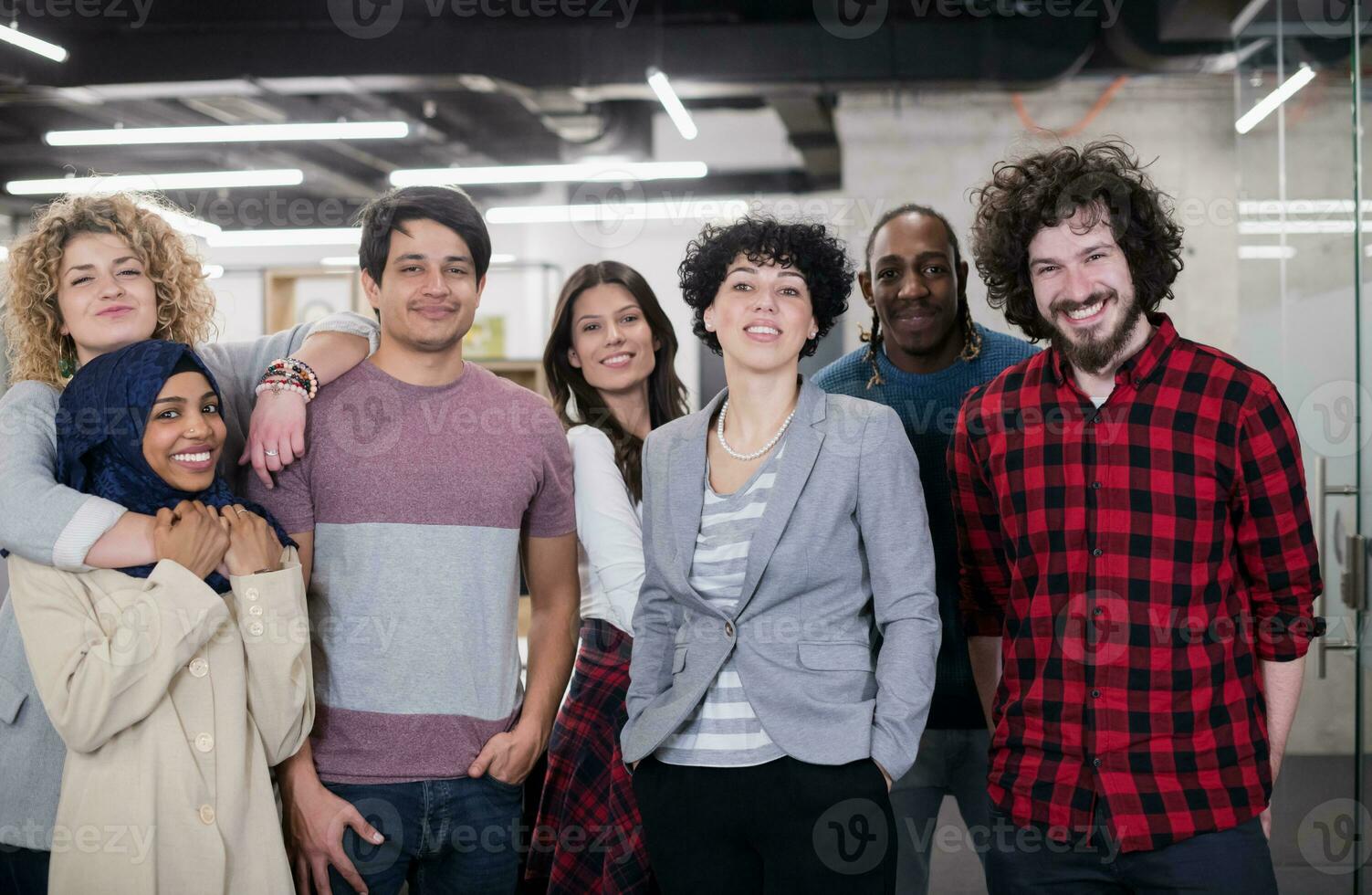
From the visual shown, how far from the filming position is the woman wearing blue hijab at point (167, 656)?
1790 millimetres

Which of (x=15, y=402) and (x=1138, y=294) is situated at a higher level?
(x=1138, y=294)

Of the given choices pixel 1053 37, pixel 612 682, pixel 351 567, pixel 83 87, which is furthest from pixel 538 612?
pixel 83 87

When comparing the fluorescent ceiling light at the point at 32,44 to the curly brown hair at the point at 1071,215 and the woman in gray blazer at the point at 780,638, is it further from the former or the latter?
the curly brown hair at the point at 1071,215

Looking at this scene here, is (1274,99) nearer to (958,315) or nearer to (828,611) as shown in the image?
(958,315)

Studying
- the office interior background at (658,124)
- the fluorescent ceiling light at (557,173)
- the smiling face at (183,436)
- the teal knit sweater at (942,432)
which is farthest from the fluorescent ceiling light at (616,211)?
the smiling face at (183,436)

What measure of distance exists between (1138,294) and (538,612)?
1.35 metres

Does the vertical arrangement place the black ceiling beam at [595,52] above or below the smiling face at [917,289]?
above

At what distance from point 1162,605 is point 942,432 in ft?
2.85

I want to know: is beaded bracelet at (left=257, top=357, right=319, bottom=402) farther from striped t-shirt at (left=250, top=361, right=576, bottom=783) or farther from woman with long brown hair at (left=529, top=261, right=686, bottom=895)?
woman with long brown hair at (left=529, top=261, right=686, bottom=895)

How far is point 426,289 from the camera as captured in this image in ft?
6.95

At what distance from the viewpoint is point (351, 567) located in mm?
2061

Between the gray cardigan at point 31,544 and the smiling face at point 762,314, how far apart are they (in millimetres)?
957

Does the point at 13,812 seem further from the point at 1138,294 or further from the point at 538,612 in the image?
the point at 1138,294

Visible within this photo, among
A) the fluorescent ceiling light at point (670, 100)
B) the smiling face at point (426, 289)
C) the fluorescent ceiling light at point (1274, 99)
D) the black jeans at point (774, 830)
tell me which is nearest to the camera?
the black jeans at point (774, 830)
